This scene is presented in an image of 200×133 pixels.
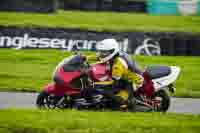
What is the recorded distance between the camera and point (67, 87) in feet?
42.8

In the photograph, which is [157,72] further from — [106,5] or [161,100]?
[106,5]

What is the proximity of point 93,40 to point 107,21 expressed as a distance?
5134mm

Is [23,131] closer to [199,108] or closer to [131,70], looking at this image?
[131,70]

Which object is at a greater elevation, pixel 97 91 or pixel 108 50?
pixel 108 50

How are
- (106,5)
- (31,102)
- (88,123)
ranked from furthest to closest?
(106,5) < (31,102) < (88,123)

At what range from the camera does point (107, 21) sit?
87.9 feet

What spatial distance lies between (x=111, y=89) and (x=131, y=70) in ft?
1.58

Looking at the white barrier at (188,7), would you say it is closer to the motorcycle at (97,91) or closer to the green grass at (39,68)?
the green grass at (39,68)

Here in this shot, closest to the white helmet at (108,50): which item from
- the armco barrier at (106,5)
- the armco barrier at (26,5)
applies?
the armco barrier at (26,5)

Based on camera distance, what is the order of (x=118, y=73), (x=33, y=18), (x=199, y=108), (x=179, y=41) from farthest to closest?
(x=33, y=18) < (x=179, y=41) < (x=199, y=108) < (x=118, y=73)

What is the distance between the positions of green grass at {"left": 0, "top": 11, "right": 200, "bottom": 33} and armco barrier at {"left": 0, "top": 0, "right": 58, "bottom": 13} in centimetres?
39

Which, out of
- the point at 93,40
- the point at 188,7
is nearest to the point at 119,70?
the point at 93,40

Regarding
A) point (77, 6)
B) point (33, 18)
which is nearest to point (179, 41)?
point (33, 18)

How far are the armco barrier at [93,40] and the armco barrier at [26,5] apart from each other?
4663 mm
